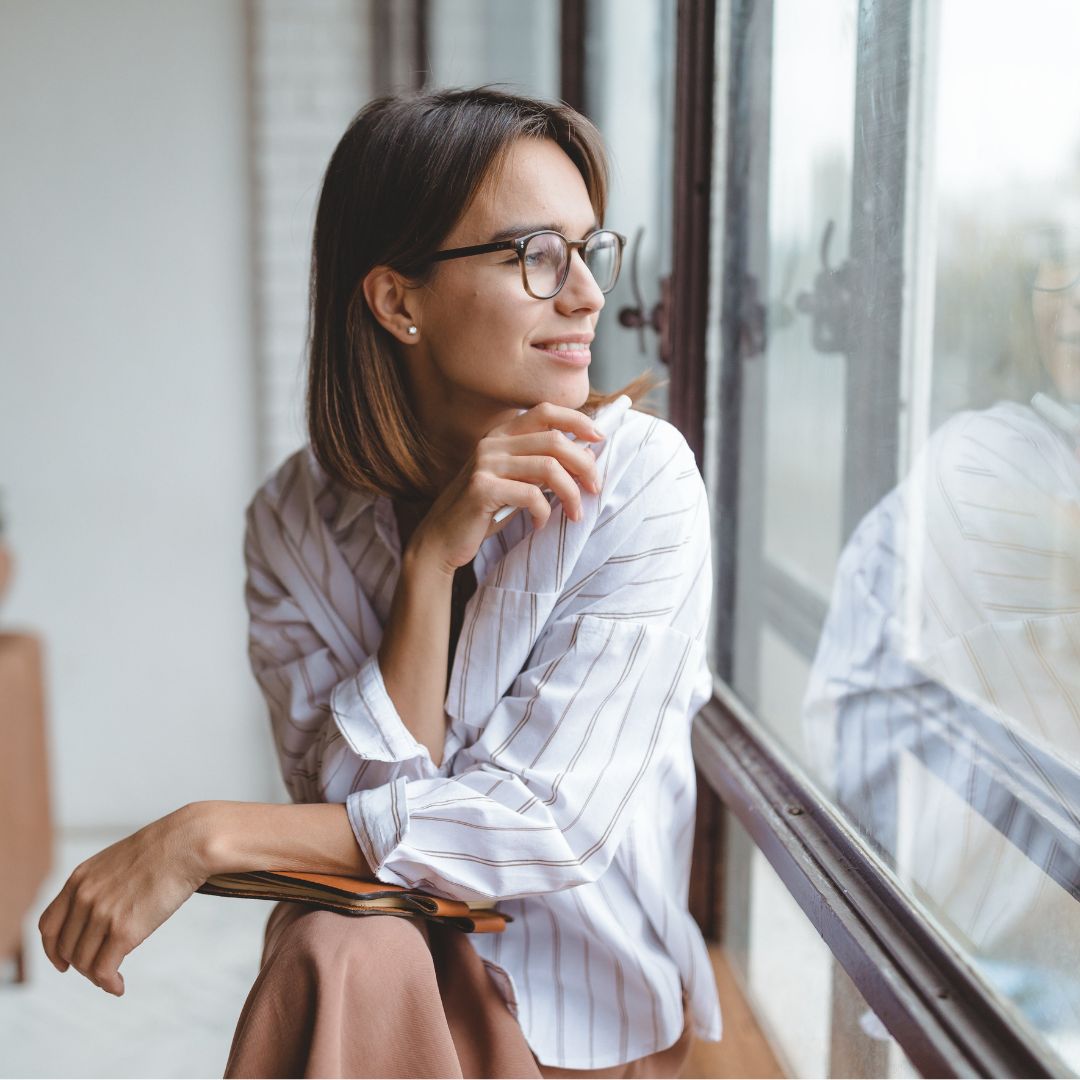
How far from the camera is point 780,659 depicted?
1677 mm

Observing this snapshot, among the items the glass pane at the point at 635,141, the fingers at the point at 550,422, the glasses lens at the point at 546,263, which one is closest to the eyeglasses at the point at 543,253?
the glasses lens at the point at 546,263

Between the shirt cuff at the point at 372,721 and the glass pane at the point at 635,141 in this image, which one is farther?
the glass pane at the point at 635,141

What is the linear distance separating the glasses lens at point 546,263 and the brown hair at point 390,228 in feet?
0.28

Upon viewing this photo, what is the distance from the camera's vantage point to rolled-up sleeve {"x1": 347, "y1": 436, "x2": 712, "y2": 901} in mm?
1110

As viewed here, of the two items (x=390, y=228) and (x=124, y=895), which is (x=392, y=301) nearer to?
(x=390, y=228)

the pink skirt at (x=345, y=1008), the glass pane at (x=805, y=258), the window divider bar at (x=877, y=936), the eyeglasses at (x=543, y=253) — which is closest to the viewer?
the window divider bar at (x=877, y=936)

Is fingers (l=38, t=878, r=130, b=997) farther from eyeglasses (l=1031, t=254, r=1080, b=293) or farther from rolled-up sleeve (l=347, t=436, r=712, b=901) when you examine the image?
eyeglasses (l=1031, t=254, r=1080, b=293)

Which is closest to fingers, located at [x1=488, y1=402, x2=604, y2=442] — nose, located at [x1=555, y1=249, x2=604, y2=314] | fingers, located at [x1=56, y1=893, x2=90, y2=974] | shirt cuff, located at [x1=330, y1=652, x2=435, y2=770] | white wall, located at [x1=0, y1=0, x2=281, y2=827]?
nose, located at [x1=555, y1=249, x2=604, y2=314]

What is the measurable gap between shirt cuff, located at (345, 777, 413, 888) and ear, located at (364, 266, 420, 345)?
0.51 m

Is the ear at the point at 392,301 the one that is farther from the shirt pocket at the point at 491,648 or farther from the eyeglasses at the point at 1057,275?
the eyeglasses at the point at 1057,275

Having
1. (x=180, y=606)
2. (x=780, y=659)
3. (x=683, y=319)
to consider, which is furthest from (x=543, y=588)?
(x=180, y=606)

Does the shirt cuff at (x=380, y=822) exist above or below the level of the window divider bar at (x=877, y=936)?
above

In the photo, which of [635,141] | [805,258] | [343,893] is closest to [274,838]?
[343,893]

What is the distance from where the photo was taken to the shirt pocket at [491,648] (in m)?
1.21
